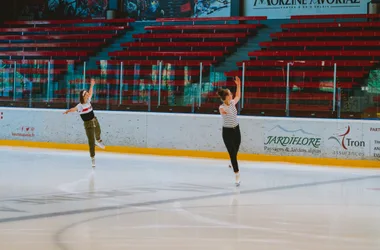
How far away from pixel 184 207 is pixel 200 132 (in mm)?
8489

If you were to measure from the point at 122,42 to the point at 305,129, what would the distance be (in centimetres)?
1056

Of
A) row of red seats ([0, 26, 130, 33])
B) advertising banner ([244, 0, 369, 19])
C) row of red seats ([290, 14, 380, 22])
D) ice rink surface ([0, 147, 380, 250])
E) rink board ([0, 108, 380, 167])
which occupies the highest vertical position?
advertising banner ([244, 0, 369, 19])

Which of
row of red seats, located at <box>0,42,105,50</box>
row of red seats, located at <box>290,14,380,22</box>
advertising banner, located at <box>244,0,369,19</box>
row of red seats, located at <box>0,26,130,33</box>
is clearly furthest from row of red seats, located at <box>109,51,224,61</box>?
advertising banner, located at <box>244,0,369,19</box>

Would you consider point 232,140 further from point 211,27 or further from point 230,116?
point 211,27

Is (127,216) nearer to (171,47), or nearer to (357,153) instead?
(357,153)

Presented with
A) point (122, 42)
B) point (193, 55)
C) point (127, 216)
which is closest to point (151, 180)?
point (127, 216)

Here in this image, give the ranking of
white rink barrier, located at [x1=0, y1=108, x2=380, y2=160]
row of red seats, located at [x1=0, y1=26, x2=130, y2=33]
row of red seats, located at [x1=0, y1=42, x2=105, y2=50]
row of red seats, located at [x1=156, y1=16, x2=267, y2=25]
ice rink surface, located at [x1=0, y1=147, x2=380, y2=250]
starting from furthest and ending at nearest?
row of red seats, located at [x1=0, y1=26, x2=130, y2=33]
row of red seats, located at [x1=0, y1=42, x2=105, y2=50]
row of red seats, located at [x1=156, y1=16, x2=267, y2=25]
white rink barrier, located at [x1=0, y1=108, x2=380, y2=160]
ice rink surface, located at [x1=0, y1=147, x2=380, y2=250]

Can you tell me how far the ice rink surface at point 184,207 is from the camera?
6.70m

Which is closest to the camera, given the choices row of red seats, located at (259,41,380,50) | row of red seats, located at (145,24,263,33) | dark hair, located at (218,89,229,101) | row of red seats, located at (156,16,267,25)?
dark hair, located at (218,89,229,101)

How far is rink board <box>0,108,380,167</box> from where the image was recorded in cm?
1588

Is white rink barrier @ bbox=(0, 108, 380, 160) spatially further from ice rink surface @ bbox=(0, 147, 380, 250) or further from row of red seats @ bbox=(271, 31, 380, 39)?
row of red seats @ bbox=(271, 31, 380, 39)

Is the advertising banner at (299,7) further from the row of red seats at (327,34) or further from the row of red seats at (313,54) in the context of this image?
the row of red seats at (313,54)

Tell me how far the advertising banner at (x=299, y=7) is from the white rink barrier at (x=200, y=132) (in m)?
8.04

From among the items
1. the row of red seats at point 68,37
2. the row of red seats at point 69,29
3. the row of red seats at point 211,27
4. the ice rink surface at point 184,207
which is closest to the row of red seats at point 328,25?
the row of red seats at point 211,27
